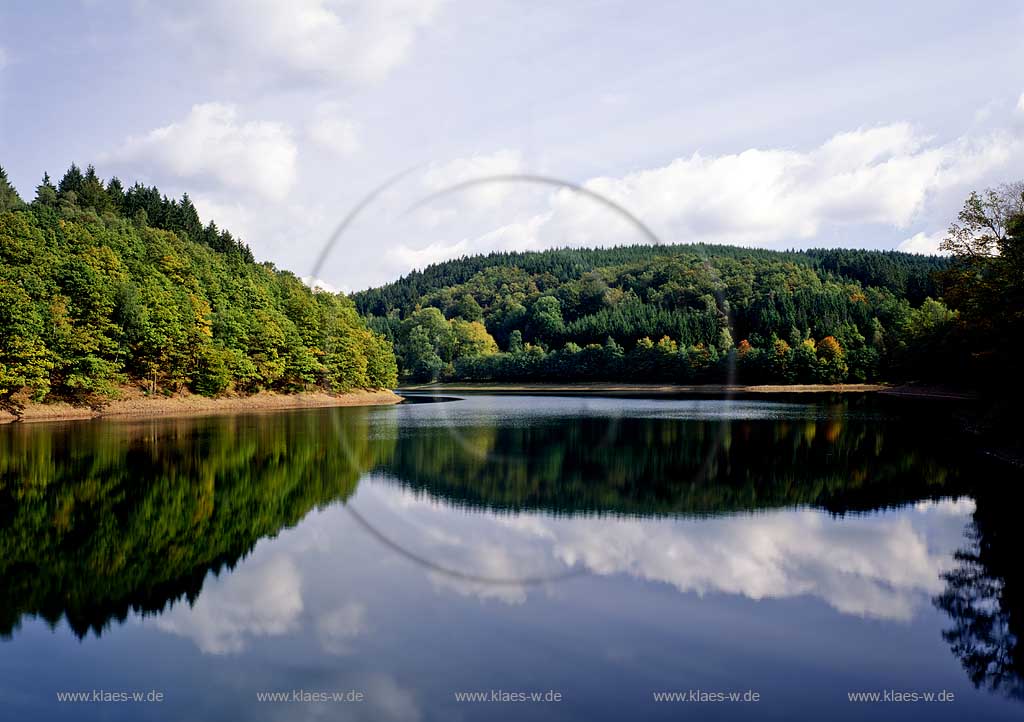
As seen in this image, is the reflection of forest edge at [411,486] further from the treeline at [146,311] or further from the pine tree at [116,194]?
the pine tree at [116,194]

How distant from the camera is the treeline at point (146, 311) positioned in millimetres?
48500

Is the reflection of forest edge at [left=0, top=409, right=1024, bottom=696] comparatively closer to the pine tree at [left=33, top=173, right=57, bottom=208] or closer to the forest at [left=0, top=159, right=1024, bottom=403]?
the forest at [left=0, top=159, right=1024, bottom=403]

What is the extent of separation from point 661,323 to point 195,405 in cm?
6233

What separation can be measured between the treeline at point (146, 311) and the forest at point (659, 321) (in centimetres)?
2031

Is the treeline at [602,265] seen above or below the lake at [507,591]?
above

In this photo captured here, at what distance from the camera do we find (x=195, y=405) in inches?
2411

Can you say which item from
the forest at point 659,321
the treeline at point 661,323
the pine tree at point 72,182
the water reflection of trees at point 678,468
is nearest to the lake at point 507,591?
the water reflection of trees at point 678,468

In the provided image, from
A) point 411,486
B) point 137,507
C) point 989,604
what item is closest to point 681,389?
point 411,486

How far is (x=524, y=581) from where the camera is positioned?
13984 mm

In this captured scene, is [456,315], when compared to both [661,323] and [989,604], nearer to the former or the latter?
[661,323]

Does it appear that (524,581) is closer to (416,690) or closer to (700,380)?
(416,690)

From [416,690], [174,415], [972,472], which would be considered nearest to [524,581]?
[416,690]

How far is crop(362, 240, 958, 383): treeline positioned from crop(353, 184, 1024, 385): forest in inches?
9.3

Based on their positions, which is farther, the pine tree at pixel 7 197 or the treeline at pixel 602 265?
the treeline at pixel 602 265
